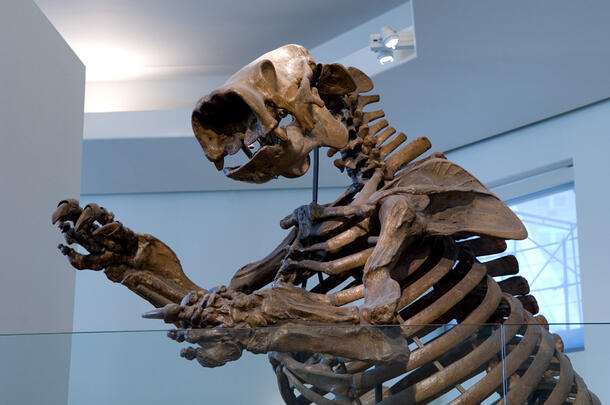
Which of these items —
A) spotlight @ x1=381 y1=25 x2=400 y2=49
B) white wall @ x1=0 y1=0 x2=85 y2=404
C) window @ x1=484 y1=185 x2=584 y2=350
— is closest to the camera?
white wall @ x1=0 y1=0 x2=85 y2=404

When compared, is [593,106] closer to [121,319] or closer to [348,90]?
[348,90]

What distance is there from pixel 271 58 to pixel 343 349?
92cm

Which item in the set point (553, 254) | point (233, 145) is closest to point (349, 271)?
point (233, 145)

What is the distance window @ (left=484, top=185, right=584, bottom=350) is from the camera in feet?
16.2

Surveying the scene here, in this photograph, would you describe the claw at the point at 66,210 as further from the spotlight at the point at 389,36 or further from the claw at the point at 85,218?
the spotlight at the point at 389,36

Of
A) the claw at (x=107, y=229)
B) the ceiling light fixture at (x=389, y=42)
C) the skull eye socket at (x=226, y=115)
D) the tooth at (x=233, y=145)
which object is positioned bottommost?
the claw at (x=107, y=229)

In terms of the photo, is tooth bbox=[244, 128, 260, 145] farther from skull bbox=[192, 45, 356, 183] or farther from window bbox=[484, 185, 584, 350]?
window bbox=[484, 185, 584, 350]

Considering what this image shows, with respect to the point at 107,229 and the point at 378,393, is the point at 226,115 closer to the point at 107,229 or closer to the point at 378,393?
the point at 107,229

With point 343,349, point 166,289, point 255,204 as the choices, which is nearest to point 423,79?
point 255,204

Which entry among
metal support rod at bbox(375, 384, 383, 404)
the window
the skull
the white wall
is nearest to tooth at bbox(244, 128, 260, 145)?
the skull

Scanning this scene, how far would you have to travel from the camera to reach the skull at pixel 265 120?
5.93 feet

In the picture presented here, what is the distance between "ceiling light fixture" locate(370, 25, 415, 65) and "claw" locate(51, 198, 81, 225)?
105 inches

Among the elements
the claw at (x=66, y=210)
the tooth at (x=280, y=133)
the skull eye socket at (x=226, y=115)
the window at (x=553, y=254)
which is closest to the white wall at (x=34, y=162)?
the claw at (x=66, y=210)

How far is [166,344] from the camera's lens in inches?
54.7
